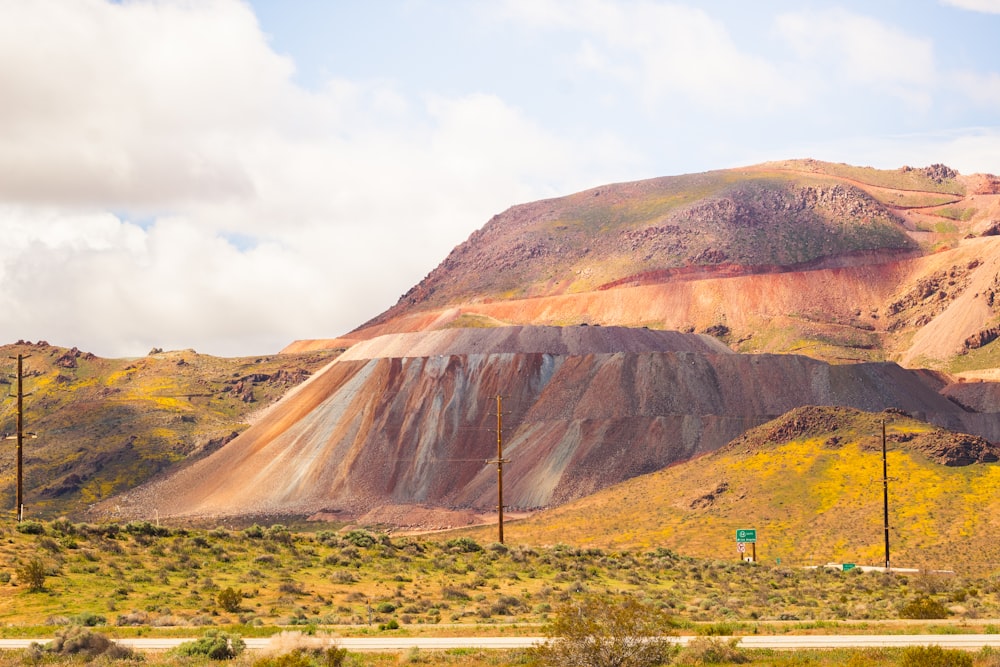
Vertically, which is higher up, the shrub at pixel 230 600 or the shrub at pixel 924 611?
the shrub at pixel 230 600

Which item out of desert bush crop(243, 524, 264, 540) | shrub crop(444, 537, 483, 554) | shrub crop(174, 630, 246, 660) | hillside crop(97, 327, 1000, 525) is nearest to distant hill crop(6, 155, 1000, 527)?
hillside crop(97, 327, 1000, 525)

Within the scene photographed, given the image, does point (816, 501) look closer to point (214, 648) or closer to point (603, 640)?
point (603, 640)

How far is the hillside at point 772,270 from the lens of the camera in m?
140

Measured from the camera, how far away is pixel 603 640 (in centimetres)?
2133

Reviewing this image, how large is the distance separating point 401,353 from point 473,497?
27093mm

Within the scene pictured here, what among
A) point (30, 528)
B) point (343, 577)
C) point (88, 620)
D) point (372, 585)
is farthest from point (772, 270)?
point (88, 620)

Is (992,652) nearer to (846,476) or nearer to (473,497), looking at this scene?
(846,476)

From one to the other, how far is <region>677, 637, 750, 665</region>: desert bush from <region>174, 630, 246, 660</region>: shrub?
925 centimetres

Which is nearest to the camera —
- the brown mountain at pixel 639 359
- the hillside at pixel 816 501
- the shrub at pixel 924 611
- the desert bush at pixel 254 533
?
the shrub at pixel 924 611

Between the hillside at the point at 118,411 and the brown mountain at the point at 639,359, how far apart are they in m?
12.4

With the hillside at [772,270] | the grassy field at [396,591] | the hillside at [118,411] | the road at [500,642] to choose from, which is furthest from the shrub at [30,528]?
the hillside at [772,270]

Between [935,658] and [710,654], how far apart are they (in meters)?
4.55


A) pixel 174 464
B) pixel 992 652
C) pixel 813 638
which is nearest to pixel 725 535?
pixel 813 638

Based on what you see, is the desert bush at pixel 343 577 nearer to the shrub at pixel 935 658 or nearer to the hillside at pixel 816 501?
the shrub at pixel 935 658
